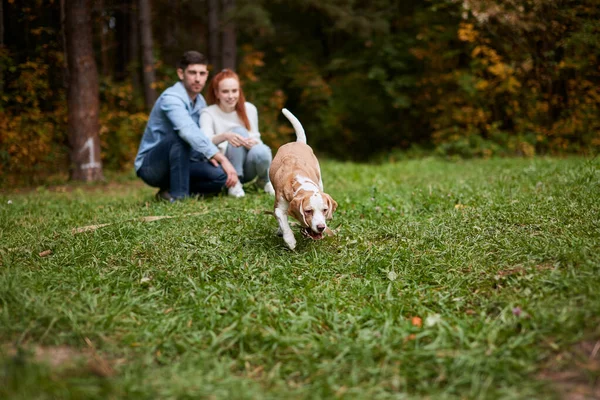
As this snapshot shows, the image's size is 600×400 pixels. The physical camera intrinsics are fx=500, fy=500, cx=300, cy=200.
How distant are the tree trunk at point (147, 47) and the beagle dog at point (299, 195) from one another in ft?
30.1

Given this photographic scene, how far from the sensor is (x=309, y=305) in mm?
2771

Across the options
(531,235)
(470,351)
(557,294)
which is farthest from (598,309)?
(531,235)

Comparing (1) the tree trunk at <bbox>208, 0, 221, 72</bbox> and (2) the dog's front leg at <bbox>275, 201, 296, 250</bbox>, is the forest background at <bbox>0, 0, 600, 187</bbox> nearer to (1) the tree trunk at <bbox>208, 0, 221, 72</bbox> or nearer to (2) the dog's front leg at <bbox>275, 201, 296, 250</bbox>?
(1) the tree trunk at <bbox>208, 0, 221, 72</bbox>

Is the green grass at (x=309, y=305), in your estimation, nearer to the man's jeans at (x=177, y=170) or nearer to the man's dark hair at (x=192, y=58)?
the man's jeans at (x=177, y=170)

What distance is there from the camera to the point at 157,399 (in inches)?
75.3

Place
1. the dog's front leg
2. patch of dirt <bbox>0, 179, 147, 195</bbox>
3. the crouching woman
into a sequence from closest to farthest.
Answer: the dog's front leg → the crouching woman → patch of dirt <bbox>0, 179, 147, 195</bbox>

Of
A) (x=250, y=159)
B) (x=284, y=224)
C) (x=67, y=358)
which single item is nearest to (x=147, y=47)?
(x=250, y=159)

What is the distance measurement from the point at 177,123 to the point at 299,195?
241 centimetres

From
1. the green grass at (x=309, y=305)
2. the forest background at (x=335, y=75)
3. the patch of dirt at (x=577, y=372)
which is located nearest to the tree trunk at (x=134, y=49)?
the forest background at (x=335, y=75)

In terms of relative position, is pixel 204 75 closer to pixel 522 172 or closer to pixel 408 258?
pixel 408 258

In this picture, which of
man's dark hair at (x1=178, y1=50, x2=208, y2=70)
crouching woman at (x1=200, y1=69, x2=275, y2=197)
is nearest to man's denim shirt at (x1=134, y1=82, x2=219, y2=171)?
crouching woman at (x1=200, y1=69, x2=275, y2=197)

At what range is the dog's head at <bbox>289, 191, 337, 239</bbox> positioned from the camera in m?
3.22

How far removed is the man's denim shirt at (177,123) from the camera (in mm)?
5164

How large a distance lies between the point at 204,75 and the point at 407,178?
10.9 ft
